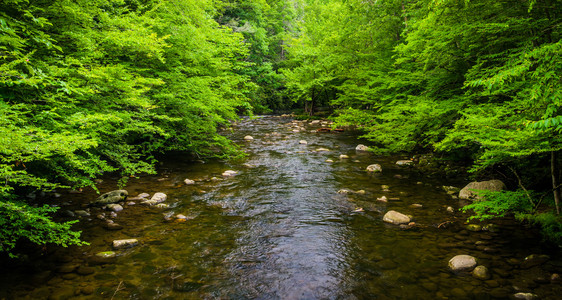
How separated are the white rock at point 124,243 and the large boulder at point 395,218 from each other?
4762 millimetres

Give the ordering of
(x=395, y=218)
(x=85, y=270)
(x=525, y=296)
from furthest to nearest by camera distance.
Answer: (x=395, y=218) → (x=85, y=270) → (x=525, y=296)

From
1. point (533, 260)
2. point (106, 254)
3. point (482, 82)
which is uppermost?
point (482, 82)

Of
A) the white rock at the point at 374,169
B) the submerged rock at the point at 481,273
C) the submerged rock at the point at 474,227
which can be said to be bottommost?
the white rock at the point at 374,169

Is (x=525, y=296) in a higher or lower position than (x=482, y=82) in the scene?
lower

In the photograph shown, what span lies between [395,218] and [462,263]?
1.59 metres

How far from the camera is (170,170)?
→ 347 inches

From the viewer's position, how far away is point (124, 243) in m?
4.31

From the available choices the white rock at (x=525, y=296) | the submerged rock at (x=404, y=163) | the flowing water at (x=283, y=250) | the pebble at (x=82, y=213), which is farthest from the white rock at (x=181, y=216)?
the submerged rock at (x=404, y=163)

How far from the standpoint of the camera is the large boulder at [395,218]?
210 inches

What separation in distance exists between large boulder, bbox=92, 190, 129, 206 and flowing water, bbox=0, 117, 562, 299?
0.34m

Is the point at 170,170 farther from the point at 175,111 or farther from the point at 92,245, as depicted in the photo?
the point at 92,245

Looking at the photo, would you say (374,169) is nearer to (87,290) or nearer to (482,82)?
(482,82)

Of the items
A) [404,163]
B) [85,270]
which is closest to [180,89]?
[85,270]

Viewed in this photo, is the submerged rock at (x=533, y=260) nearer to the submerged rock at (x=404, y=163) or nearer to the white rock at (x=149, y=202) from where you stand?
the submerged rock at (x=404, y=163)
